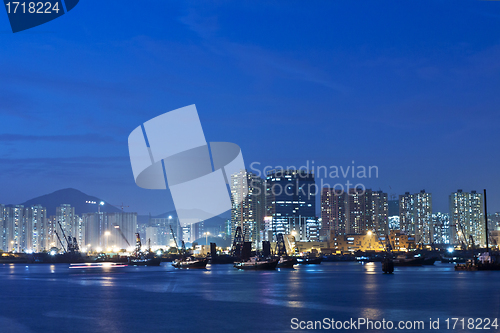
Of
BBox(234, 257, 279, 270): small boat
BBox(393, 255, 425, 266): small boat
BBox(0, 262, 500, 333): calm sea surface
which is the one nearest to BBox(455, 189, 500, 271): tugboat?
BBox(234, 257, 279, 270): small boat

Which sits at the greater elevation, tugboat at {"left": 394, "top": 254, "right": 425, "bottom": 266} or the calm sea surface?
the calm sea surface

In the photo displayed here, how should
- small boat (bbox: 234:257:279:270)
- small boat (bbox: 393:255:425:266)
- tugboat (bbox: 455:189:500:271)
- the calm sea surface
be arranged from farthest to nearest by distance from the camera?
small boat (bbox: 393:255:425:266)
small boat (bbox: 234:257:279:270)
tugboat (bbox: 455:189:500:271)
the calm sea surface

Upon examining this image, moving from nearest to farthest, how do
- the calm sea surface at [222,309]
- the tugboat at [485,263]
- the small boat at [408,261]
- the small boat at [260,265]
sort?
1. the calm sea surface at [222,309]
2. the tugboat at [485,263]
3. the small boat at [260,265]
4. the small boat at [408,261]

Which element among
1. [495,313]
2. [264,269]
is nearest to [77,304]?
[495,313]

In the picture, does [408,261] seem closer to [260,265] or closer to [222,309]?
[260,265]

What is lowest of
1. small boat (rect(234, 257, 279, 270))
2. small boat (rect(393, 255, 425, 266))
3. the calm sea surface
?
small boat (rect(393, 255, 425, 266))

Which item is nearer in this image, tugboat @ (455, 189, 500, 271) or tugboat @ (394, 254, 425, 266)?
tugboat @ (455, 189, 500, 271)

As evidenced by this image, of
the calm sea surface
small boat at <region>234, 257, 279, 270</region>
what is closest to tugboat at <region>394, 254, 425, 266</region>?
small boat at <region>234, 257, 279, 270</region>

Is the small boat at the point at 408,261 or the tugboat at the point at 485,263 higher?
the tugboat at the point at 485,263

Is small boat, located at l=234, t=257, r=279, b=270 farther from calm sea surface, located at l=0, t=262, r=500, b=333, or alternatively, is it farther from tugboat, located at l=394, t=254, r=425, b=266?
calm sea surface, located at l=0, t=262, r=500, b=333

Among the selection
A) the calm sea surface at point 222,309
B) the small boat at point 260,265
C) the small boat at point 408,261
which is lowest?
the small boat at point 408,261

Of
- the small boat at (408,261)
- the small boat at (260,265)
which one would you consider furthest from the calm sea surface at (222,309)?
the small boat at (408,261)

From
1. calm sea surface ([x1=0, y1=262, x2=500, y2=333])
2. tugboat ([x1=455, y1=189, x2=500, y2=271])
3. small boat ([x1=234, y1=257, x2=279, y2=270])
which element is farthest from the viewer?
small boat ([x1=234, y1=257, x2=279, y2=270])

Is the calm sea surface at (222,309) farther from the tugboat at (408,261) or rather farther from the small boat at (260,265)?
the tugboat at (408,261)
